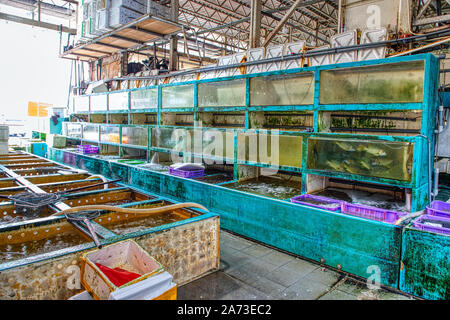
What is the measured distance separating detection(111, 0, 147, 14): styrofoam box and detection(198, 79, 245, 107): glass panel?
8.86 ft

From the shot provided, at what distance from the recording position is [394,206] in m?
3.63

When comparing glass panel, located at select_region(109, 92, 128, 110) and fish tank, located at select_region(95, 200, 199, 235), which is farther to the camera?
glass panel, located at select_region(109, 92, 128, 110)

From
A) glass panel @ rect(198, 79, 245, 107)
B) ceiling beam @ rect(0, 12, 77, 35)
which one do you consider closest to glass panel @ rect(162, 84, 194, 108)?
glass panel @ rect(198, 79, 245, 107)

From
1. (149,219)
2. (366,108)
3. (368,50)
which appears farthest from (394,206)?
(149,219)

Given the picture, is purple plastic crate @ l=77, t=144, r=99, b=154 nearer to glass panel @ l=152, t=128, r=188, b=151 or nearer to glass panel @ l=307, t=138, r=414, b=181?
glass panel @ l=152, t=128, r=188, b=151

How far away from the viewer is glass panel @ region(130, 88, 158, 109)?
6.82 metres

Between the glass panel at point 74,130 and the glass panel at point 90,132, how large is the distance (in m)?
0.45

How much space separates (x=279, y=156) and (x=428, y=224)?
202 centimetres

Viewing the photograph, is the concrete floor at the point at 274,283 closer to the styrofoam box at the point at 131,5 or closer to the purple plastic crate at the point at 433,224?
the purple plastic crate at the point at 433,224

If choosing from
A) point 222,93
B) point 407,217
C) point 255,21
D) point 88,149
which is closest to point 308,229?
point 407,217

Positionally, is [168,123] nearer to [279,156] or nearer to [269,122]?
[269,122]

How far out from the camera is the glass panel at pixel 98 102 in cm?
857
